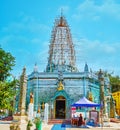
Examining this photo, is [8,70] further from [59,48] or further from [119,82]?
[119,82]

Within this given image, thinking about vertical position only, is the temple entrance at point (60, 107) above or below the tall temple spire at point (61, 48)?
below

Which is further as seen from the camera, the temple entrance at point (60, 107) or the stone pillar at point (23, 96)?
the temple entrance at point (60, 107)

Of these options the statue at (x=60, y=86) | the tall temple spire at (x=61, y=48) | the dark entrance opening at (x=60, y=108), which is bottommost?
the dark entrance opening at (x=60, y=108)

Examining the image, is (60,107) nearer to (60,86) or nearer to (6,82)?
(60,86)

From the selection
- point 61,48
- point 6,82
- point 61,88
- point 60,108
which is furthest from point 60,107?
point 6,82

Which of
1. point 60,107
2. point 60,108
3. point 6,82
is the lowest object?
point 60,108

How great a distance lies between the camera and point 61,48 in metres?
34.2

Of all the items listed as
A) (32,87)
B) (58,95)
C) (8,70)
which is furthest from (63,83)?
(8,70)

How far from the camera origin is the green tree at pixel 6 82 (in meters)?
8.69

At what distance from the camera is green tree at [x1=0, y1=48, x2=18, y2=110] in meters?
8.69

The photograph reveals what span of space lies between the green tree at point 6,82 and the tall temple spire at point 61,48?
23339 millimetres

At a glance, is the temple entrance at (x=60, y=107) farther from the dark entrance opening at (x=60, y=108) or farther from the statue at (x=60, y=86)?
the statue at (x=60, y=86)

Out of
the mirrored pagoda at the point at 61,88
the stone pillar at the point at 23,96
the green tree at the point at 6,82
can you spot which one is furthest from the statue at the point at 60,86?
the green tree at the point at 6,82

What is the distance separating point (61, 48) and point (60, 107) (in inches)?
360
